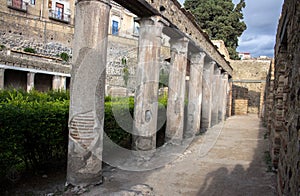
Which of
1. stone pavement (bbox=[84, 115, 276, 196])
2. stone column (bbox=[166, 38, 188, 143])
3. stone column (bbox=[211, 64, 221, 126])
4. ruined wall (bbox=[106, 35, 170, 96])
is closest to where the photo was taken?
stone pavement (bbox=[84, 115, 276, 196])

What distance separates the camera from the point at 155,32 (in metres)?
5.27

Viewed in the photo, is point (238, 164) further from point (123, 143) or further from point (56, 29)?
point (56, 29)

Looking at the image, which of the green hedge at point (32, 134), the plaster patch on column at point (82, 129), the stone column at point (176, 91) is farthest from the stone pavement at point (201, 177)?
the green hedge at point (32, 134)

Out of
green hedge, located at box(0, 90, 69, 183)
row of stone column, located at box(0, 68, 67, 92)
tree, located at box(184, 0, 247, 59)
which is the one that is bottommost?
green hedge, located at box(0, 90, 69, 183)

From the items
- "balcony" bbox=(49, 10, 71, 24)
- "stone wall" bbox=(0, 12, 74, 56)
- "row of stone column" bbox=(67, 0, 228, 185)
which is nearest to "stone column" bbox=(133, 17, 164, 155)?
"row of stone column" bbox=(67, 0, 228, 185)

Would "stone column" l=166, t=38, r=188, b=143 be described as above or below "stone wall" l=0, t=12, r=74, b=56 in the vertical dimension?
below

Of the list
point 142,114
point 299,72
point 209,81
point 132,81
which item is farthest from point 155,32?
point 132,81

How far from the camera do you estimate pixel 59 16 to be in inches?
1064

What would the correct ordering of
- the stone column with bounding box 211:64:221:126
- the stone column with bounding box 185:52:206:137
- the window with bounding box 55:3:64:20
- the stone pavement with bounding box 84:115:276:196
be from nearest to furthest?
the stone pavement with bounding box 84:115:276:196 < the stone column with bounding box 185:52:206:137 < the stone column with bounding box 211:64:221:126 < the window with bounding box 55:3:64:20

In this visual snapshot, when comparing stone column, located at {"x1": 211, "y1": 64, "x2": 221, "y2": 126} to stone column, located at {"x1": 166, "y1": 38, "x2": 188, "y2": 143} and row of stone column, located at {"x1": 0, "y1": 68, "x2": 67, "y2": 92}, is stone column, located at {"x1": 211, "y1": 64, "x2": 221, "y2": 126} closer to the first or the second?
stone column, located at {"x1": 166, "y1": 38, "x2": 188, "y2": 143}

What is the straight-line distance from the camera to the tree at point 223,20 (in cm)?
2406

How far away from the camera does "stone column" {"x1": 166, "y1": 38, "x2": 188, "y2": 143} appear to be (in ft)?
22.1

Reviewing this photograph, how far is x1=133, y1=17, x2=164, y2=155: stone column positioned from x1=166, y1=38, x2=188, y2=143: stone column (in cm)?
151

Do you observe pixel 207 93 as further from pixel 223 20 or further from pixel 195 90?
pixel 223 20
